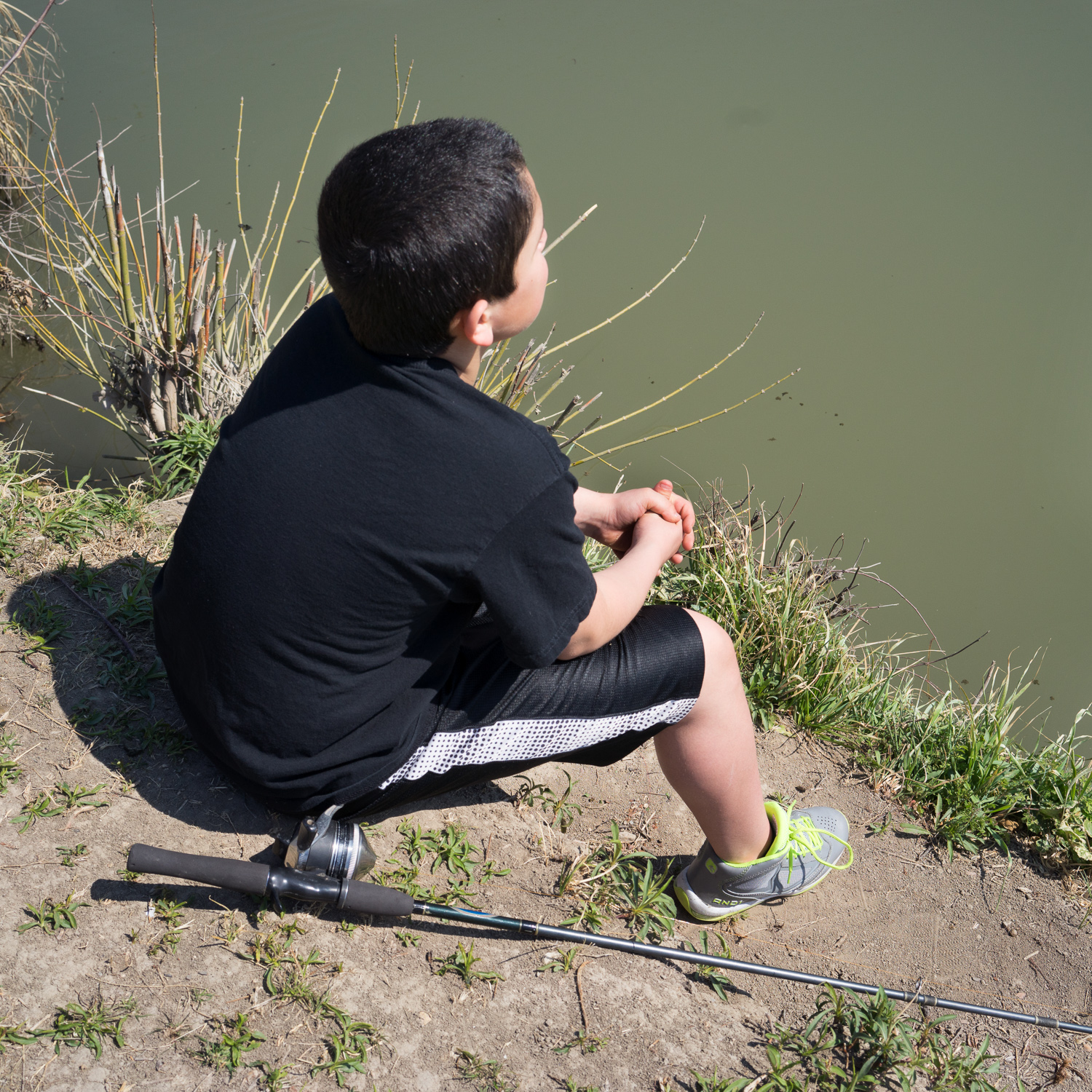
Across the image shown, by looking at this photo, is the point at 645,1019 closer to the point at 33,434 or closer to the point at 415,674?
the point at 415,674

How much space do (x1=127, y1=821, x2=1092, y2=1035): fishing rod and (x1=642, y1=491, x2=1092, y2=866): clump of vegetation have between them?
48 centimetres

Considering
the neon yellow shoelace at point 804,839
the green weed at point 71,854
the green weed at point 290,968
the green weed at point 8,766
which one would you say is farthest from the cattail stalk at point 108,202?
the neon yellow shoelace at point 804,839

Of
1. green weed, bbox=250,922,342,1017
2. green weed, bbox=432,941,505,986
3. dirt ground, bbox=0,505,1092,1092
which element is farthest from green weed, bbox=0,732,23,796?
green weed, bbox=432,941,505,986

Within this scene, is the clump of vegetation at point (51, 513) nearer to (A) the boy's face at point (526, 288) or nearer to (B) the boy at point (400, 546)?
(B) the boy at point (400, 546)

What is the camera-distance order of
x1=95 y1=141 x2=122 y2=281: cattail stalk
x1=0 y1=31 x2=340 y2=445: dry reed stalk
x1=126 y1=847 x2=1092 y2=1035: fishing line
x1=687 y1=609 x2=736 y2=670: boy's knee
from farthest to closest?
1. x1=0 y1=31 x2=340 y2=445: dry reed stalk
2. x1=95 y1=141 x2=122 y2=281: cattail stalk
3. x1=687 y1=609 x2=736 y2=670: boy's knee
4. x1=126 y1=847 x2=1092 y2=1035: fishing line

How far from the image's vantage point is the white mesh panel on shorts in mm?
1478

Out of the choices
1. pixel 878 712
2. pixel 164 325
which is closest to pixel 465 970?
pixel 878 712

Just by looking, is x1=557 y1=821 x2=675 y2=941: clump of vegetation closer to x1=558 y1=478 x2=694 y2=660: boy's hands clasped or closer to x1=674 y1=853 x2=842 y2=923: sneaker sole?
x1=674 y1=853 x2=842 y2=923: sneaker sole

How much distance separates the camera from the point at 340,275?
1126 millimetres

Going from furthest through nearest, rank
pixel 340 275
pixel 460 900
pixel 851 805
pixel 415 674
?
pixel 851 805
pixel 460 900
pixel 415 674
pixel 340 275

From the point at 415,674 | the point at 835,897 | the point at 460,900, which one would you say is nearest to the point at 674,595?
the point at 835,897

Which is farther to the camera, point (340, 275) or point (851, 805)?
point (851, 805)

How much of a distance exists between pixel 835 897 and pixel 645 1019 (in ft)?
1.91

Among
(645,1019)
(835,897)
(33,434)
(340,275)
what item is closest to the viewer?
(340,275)
